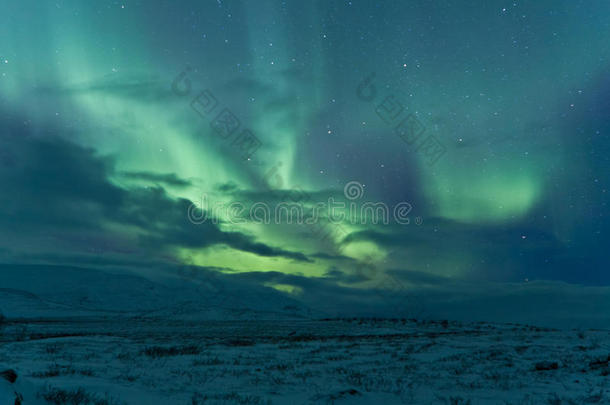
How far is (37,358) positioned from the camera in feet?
56.7

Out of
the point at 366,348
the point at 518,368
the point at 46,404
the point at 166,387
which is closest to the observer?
the point at 46,404

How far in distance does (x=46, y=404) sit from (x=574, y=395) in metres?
13.0

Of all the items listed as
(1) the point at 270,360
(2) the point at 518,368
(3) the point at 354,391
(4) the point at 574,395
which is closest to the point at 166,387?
(3) the point at 354,391

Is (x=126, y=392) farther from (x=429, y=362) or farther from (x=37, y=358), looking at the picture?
(x=429, y=362)

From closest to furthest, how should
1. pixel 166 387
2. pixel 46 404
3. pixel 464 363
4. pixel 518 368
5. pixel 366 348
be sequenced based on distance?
1. pixel 46 404
2. pixel 166 387
3. pixel 518 368
4. pixel 464 363
5. pixel 366 348

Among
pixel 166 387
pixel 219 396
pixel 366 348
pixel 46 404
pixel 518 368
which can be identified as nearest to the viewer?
pixel 46 404

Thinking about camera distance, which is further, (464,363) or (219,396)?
(464,363)

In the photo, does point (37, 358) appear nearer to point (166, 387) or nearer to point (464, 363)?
point (166, 387)

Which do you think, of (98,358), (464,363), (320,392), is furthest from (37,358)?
(464,363)

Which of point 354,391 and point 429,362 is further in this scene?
point 429,362

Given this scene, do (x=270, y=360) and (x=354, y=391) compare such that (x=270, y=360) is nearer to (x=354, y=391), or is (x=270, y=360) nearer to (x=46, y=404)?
(x=354, y=391)

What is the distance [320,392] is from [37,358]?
12.9 m

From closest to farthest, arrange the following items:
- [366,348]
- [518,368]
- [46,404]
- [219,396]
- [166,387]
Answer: [46,404], [219,396], [166,387], [518,368], [366,348]

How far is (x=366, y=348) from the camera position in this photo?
24.3 meters
